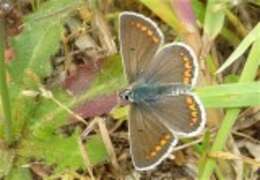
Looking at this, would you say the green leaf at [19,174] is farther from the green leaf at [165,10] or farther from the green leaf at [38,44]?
the green leaf at [165,10]

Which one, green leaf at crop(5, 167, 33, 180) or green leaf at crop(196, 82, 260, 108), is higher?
green leaf at crop(196, 82, 260, 108)

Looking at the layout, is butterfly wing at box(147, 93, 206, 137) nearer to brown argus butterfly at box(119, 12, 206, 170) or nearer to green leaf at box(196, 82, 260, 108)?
brown argus butterfly at box(119, 12, 206, 170)

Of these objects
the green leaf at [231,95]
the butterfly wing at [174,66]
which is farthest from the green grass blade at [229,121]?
the butterfly wing at [174,66]

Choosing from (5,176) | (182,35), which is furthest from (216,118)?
(5,176)

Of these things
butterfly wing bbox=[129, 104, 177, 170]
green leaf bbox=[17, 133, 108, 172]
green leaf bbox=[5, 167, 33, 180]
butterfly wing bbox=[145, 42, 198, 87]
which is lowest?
green leaf bbox=[5, 167, 33, 180]

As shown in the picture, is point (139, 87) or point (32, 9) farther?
point (32, 9)

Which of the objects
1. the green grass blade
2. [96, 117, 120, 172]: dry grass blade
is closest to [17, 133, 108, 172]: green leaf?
[96, 117, 120, 172]: dry grass blade

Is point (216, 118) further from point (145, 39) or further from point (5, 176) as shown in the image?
point (5, 176)
